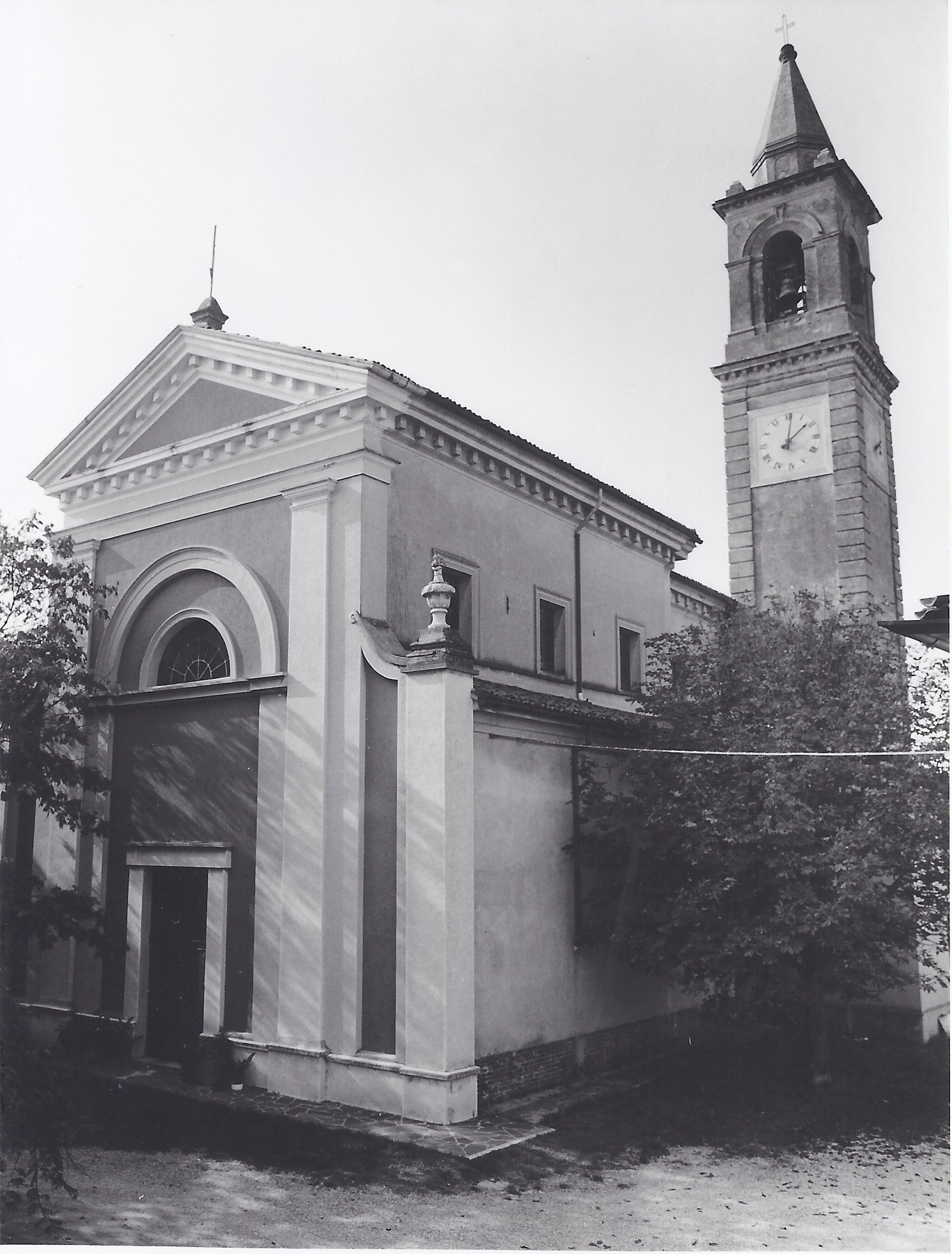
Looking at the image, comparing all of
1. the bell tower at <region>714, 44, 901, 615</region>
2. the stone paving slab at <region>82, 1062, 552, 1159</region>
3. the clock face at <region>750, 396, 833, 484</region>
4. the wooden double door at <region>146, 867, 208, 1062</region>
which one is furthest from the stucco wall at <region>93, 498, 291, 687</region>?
the clock face at <region>750, 396, 833, 484</region>

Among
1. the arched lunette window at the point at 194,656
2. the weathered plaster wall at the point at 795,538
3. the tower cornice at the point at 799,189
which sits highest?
the tower cornice at the point at 799,189

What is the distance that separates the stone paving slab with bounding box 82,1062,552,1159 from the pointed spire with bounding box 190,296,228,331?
10680mm

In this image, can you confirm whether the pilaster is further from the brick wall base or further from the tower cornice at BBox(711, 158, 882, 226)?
the tower cornice at BBox(711, 158, 882, 226)

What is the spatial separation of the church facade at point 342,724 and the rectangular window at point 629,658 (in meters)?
0.16

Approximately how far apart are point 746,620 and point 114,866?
917 cm

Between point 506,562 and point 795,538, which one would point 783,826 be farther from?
point 795,538

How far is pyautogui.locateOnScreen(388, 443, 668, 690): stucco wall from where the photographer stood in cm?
1287

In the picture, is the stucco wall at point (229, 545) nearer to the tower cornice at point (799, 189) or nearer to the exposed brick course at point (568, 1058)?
the exposed brick course at point (568, 1058)

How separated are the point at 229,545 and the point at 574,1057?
25.7 ft

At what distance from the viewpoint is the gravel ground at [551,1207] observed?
7777 millimetres

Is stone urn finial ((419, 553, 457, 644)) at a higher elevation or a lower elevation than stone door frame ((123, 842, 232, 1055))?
higher

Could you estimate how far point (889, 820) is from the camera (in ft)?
35.3

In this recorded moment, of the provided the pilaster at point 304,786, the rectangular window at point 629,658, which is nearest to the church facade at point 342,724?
the pilaster at point 304,786

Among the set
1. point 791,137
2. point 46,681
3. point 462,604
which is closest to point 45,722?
point 46,681
